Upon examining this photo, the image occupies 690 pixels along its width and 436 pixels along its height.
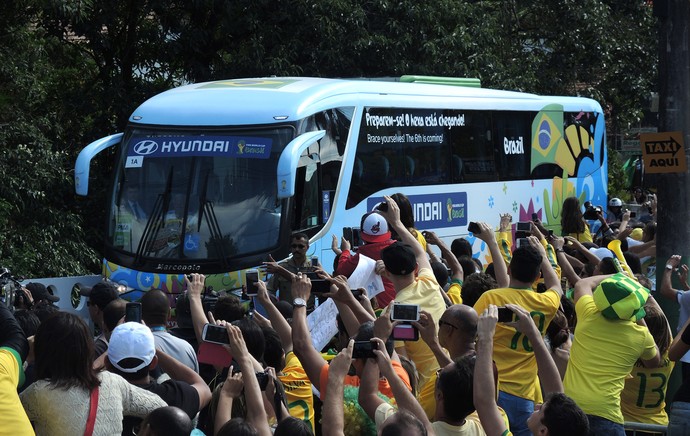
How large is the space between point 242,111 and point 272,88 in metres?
0.77

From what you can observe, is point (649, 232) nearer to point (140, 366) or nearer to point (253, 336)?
point (253, 336)

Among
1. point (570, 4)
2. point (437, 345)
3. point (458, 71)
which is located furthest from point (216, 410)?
point (570, 4)

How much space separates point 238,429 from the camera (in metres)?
4.20

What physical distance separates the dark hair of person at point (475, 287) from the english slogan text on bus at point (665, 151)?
8.18 feet

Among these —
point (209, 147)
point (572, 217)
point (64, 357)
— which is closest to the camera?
point (64, 357)

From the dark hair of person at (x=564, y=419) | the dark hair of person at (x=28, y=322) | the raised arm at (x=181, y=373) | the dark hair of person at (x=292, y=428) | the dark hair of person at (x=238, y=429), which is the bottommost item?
the dark hair of person at (x=564, y=419)

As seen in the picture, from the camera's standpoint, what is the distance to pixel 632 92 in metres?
26.2

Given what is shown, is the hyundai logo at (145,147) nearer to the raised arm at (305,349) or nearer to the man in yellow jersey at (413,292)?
the man in yellow jersey at (413,292)

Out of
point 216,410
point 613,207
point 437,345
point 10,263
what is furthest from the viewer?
point 613,207

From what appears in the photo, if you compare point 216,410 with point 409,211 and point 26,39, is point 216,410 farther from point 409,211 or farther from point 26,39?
point 26,39

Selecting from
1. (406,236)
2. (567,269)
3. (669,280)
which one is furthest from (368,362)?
(669,280)

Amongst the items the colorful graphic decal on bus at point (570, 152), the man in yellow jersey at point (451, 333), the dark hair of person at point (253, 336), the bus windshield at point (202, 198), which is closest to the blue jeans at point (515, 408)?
the man in yellow jersey at point (451, 333)

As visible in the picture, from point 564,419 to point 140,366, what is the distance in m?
1.97

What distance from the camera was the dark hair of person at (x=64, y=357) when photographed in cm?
481
